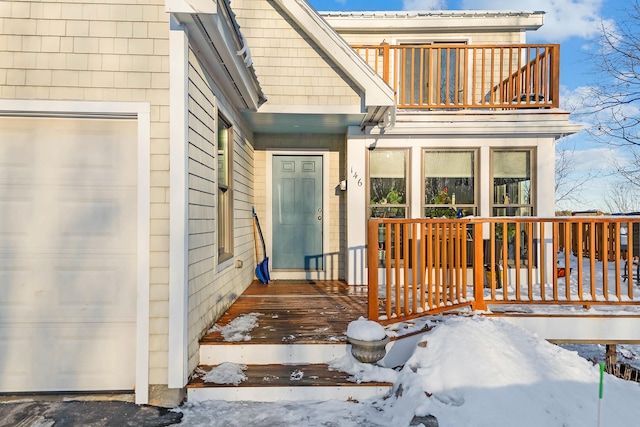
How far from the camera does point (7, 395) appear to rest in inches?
105

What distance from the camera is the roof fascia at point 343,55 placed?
15.0ft

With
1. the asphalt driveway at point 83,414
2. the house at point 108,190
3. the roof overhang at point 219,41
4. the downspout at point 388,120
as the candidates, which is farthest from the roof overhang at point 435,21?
the asphalt driveway at point 83,414

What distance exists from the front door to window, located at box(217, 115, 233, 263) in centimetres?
168

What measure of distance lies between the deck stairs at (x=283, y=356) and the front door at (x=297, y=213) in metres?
1.94

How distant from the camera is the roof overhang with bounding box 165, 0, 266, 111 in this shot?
245 cm

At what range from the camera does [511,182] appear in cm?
545

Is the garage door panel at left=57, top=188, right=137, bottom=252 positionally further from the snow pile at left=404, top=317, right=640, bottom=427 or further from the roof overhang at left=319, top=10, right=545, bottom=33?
the roof overhang at left=319, top=10, right=545, bottom=33

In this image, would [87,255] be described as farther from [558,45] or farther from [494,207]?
[558,45]

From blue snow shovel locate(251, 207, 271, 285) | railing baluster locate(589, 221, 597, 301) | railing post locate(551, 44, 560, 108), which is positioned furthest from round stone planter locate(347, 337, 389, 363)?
railing post locate(551, 44, 560, 108)

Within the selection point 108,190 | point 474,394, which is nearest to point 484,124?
point 474,394

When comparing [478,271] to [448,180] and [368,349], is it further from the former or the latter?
[448,180]

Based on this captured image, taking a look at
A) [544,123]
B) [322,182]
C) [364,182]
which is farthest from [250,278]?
[544,123]

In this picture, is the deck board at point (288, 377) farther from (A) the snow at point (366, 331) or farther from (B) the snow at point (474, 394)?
(A) the snow at point (366, 331)

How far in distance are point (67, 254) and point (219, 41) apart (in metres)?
2.02
